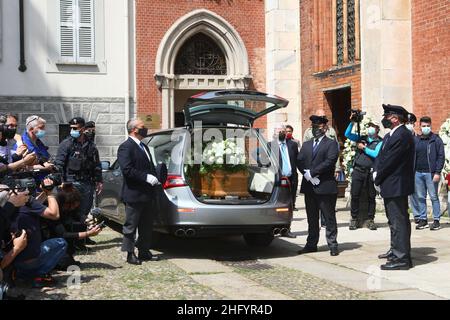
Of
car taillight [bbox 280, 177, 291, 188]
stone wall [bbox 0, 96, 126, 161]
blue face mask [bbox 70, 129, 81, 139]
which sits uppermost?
stone wall [bbox 0, 96, 126, 161]

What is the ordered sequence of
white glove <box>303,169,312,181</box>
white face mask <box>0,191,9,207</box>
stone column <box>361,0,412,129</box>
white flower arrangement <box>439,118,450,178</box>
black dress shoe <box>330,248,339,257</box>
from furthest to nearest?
stone column <box>361,0,412,129</box>
white flower arrangement <box>439,118,450,178</box>
white glove <box>303,169,312,181</box>
black dress shoe <box>330,248,339,257</box>
white face mask <box>0,191,9,207</box>

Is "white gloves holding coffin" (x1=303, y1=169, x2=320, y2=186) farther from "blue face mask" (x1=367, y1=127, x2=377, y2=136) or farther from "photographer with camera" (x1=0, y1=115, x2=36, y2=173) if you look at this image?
"photographer with camera" (x1=0, y1=115, x2=36, y2=173)

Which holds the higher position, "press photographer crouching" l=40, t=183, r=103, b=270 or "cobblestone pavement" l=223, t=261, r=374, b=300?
"press photographer crouching" l=40, t=183, r=103, b=270

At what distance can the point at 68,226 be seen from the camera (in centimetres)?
747

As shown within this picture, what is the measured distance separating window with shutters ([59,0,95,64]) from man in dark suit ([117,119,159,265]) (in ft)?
36.9

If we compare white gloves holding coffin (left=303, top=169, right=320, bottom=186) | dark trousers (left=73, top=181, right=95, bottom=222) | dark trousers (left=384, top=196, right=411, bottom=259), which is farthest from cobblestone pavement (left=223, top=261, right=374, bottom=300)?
dark trousers (left=73, top=181, right=95, bottom=222)

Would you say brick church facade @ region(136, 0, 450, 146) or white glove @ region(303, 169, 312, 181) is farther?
brick church facade @ region(136, 0, 450, 146)

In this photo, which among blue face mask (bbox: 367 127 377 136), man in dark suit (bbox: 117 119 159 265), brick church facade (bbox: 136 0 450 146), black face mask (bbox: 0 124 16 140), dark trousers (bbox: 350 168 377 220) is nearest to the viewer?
black face mask (bbox: 0 124 16 140)

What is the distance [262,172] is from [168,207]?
1.55 metres

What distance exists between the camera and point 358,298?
6043 mm

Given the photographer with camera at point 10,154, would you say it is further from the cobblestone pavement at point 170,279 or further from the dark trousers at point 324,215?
the dark trousers at point 324,215

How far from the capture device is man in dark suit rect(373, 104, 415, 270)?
7.56 metres

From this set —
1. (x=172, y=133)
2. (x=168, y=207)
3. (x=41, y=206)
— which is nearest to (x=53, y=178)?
(x=41, y=206)

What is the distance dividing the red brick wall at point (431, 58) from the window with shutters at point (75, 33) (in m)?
9.35
